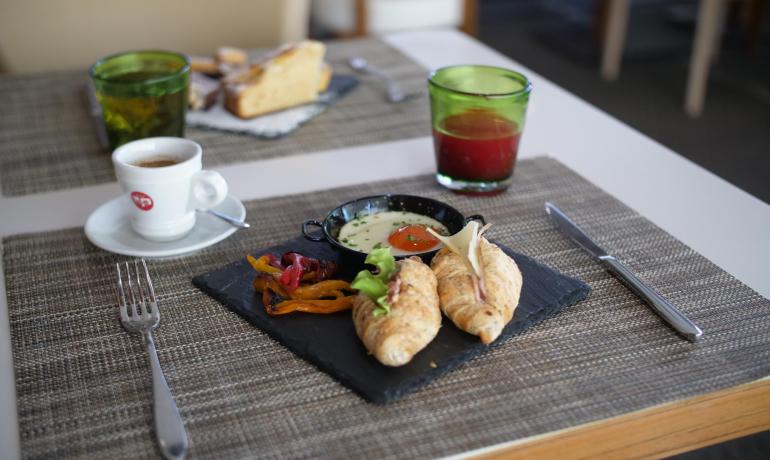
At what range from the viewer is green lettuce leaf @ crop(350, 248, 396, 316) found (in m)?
0.80

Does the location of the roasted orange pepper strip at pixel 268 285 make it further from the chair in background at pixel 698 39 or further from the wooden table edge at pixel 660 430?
the chair in background at pixel 698 39

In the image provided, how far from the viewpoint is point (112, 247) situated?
1053mm

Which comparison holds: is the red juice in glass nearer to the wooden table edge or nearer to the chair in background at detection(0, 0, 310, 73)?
the wooden table edge

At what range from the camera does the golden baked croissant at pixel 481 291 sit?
2.66ft

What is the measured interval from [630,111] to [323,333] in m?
3.21

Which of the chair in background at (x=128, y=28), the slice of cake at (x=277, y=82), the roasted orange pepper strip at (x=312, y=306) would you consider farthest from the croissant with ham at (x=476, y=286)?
the chair in background at (x=128, y=28)

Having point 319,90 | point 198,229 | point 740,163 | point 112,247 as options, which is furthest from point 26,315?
point 740,163

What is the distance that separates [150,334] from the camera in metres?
0.88

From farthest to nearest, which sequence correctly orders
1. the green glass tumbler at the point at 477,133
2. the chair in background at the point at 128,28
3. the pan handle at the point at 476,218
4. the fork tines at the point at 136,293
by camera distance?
the chair in background at the point at 128,28 → the green glass tumbler at the point at 477,133 → the pan handle at the point at 476,218 → the fork tines at the point at 136,293

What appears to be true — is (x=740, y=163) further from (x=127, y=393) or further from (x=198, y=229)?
(x=127, y=393)

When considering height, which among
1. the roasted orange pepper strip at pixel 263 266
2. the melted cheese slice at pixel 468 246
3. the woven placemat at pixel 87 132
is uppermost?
the melted cheese slice at pixel 468 246

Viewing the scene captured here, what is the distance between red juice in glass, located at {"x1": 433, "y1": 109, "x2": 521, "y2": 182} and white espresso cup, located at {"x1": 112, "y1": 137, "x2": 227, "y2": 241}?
364mm

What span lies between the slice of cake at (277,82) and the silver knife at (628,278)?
0.61m

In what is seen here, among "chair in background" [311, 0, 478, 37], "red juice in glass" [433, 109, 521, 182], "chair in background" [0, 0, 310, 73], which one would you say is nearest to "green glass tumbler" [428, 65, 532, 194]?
"red juice in glass" [433, 109, 521, 182]
